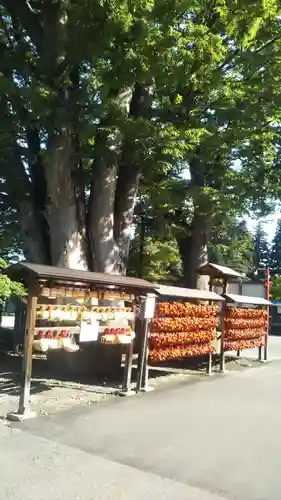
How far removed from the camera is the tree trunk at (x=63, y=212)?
43.6 ft

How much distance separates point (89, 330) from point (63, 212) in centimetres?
510

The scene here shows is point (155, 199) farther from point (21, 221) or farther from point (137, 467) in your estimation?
point (137, 467)

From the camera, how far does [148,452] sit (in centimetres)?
632

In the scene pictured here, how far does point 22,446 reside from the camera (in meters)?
6.26

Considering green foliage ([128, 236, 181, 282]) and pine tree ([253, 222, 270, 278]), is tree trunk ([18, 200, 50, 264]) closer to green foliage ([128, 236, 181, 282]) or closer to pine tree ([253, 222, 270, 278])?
green foliage ([128, 236, 181, 282])

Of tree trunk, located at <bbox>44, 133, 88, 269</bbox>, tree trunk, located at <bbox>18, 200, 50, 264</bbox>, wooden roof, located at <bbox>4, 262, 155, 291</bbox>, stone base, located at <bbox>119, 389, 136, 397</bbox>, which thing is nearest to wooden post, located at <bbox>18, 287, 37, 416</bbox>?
wooden roof, located at <bbox>4, 262, 155, 291</bbox>

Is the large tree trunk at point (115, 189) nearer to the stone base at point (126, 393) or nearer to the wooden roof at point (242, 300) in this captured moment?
the wooden roof at point (242, 300)

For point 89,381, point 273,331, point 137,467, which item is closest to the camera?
point 137,467

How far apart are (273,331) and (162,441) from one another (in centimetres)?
3705

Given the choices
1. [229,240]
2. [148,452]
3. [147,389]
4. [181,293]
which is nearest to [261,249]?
[229,240]

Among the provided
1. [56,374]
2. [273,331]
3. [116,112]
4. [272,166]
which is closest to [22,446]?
[56,374]

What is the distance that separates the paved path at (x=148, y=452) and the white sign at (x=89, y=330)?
4.05 ft

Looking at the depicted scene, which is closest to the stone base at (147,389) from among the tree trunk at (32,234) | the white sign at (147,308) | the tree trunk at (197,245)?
the white sign at (147,308)

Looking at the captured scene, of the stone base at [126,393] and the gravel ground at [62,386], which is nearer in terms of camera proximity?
the gravel ground at [62,386]
